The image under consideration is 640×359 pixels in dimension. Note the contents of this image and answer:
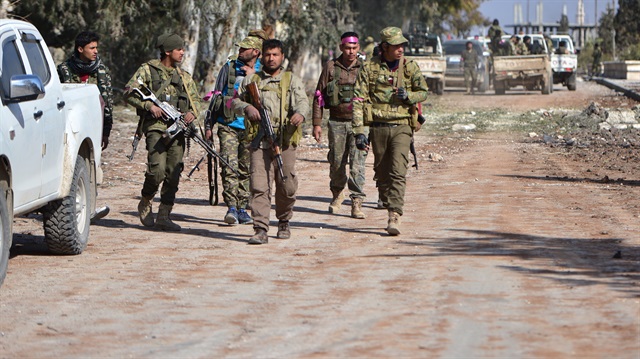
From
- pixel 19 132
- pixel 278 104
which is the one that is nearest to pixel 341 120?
pixel 278 104

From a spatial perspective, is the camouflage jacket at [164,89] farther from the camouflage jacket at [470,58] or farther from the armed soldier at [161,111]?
the camouflage jacket at [470,58]

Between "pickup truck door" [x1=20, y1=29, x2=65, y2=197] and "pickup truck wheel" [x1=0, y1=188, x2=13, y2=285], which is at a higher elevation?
"pickup truck door" [x1=20, y1=29, x2=65, y2=197]

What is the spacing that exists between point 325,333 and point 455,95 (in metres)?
38.0

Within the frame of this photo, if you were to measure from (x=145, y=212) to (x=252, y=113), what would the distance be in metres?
2.04

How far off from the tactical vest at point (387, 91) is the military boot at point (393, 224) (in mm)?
828

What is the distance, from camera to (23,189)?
8680mm

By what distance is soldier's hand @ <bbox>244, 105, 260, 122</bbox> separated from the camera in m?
10.4

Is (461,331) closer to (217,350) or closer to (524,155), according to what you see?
(217,350)

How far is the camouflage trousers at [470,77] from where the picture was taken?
45.1 m

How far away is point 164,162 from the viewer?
1164 centimetres

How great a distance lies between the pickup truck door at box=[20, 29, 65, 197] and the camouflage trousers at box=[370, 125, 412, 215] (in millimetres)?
2866

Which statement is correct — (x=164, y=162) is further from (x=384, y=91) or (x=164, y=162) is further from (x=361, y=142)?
(x=384, y=91)

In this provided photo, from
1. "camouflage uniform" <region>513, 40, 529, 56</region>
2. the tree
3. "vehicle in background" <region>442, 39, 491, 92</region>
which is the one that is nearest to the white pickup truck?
"camouflage uniform" <region>513, 40, 529, 56</region>

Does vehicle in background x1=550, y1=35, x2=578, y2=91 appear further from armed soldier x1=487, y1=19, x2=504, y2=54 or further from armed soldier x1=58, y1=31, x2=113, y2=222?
armed soldier x1=58, y1=31, x2=113, y2=222
